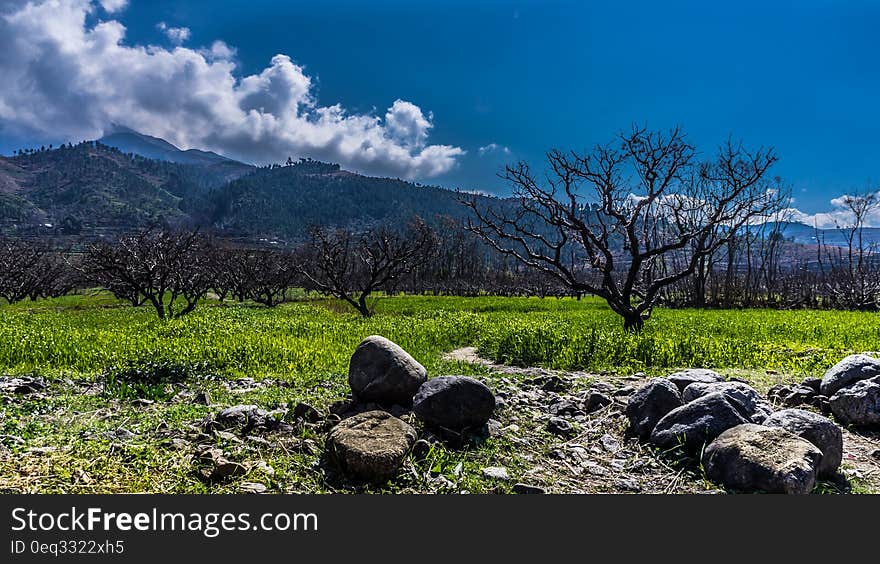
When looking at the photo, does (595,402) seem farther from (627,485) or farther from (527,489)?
(527,489)

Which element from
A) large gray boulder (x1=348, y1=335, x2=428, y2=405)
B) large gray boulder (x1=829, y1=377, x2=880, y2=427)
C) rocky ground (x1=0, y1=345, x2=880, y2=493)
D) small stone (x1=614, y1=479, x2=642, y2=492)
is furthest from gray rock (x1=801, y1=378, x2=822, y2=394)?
large gray boulder (x1=348, y1=335, x2=428, y2=405)

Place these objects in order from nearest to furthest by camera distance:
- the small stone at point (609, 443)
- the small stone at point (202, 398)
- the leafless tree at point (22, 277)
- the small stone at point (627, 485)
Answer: the small stone at point (627, 485)
the small stone at point (609, 443)
the small stone at point (202, 398)
the leafless tree at point (22, 277)

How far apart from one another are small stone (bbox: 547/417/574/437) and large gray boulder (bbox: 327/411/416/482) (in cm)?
220

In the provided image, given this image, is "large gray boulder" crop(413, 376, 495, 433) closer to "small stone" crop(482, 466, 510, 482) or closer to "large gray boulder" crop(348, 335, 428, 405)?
"large gray boulder" crop(348, 335, 428, 405)

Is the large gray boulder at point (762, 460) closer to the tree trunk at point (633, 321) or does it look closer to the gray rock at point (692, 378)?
the gray rock at point (692, 378)

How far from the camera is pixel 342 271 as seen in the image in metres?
32.3

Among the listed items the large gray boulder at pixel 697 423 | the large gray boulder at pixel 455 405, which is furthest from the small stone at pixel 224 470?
the large gray boulder at pixel 697 423

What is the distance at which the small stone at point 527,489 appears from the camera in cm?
479

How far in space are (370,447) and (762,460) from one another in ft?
12.8

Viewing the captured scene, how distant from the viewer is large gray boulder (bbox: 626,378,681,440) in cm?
640

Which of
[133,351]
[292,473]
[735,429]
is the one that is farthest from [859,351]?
[133,351]

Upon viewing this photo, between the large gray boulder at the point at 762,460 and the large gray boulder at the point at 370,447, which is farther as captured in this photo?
the large gray boulder at the point at 370,447

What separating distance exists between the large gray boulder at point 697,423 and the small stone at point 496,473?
2080mm

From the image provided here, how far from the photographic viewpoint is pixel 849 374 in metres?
7.70
